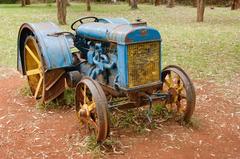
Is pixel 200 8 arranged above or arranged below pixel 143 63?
above

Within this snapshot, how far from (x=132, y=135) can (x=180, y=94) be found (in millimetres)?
913

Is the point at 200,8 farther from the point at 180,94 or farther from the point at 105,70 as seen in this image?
the point at 105,70

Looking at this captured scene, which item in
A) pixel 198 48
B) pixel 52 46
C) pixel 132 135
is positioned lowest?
pixel 132 135

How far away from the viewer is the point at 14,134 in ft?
16.7

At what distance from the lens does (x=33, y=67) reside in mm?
6625

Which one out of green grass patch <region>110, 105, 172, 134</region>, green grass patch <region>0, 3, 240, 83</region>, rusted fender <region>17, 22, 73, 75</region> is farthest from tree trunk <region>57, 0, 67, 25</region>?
green grass patch <region>110, 105, 172, 134</region>

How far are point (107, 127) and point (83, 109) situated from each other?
0.53m

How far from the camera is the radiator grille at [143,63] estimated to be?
4.71 metres

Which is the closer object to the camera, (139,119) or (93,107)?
(93,107)

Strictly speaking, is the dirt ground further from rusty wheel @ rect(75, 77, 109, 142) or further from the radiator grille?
the radiator grille

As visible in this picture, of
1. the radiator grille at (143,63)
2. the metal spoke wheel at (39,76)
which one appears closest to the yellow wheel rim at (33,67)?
the metal spoke wheel at (39,76)

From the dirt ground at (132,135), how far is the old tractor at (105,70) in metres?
0.26

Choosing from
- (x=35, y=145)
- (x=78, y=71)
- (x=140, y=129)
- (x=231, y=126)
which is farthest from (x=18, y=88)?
(x=231, y=126)

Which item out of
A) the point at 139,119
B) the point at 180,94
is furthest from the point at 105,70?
the point at 180,94
